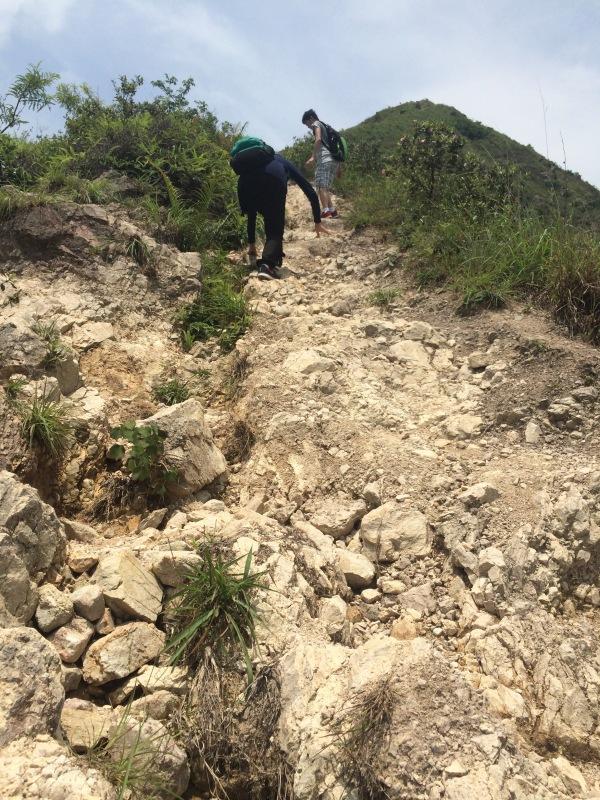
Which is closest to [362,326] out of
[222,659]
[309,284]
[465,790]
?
[309,284]

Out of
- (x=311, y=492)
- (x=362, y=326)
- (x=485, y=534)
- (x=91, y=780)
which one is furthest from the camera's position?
(x=362, y=326)

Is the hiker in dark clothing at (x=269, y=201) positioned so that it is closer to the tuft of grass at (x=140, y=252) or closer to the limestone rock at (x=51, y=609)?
the tuft of grass at (x=140, y=252)

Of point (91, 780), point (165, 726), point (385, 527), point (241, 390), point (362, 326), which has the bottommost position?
point (165, 726)

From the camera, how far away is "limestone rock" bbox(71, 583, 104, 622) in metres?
2.66

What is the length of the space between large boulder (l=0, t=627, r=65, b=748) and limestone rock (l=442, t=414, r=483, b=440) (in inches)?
111

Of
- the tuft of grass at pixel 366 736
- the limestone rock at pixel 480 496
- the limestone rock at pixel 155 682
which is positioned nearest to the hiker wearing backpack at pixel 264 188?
the limestone rock at pixel 480 496

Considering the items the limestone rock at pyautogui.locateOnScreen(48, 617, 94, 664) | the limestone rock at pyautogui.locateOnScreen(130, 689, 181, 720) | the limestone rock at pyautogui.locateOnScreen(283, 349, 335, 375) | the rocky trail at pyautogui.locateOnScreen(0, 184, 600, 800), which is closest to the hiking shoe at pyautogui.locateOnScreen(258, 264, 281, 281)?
the rocky trail at pyautogui.locateOnScreen(0, 184, 600, 800)

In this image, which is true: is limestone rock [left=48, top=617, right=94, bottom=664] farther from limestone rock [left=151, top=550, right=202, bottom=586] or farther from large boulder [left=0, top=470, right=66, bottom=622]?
limestone rock [left=151, top=550, right=202, bottom=586]

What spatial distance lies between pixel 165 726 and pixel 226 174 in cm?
636

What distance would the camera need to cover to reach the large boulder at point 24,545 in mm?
2516

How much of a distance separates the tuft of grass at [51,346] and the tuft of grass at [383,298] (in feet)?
9.42

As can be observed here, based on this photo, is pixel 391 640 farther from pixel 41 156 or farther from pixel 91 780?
pixel 41 156

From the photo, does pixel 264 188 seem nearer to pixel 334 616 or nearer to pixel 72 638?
pixel 334 616

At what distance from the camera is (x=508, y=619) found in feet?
9.26
